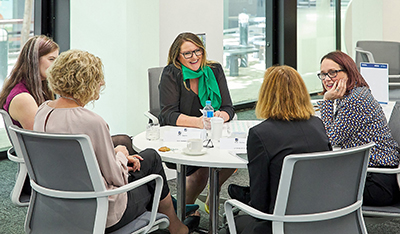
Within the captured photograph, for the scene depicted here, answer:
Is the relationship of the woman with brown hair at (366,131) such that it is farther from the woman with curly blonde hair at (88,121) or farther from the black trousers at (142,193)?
the woman with curly blonde hair at (88,121)

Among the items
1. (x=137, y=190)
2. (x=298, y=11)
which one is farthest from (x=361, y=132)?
(x=298, y=11)

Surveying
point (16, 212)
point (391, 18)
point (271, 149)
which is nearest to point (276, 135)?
point (271, 149)

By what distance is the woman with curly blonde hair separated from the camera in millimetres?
2064

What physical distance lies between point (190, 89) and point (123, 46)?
1209mm

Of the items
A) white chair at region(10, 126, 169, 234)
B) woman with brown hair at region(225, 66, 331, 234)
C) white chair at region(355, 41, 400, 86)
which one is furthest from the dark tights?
white chair at region(355, 41, 400, 86)

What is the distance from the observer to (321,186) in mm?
1816

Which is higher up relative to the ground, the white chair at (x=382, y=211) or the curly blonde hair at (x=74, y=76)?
the curly blonde hair at (x=74, y=76)

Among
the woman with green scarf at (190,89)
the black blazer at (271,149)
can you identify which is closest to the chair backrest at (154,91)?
the woman with green scarf at (190,89)

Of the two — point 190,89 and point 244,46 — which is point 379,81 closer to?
point 190,89

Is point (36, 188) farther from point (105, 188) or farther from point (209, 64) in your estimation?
point (209, 64)

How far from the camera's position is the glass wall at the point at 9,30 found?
4.64 m

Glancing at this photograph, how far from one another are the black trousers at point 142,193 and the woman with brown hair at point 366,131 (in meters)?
0.94

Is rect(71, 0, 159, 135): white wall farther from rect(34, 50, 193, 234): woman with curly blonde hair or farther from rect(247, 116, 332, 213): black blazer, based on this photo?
rect(247, 116, 332, 213): black blazer

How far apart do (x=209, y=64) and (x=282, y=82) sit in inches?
60.0
